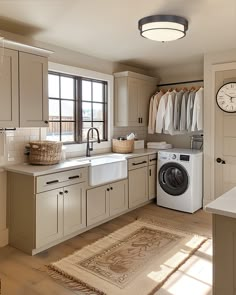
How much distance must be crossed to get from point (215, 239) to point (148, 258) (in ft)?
4.47

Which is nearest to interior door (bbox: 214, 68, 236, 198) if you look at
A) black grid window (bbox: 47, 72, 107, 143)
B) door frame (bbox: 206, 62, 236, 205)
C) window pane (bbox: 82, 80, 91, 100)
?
door frame (bbox: 206, 62, 236, 205)

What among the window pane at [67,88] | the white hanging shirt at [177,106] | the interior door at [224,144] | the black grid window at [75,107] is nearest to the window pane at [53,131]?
the black grid window at [75,107]

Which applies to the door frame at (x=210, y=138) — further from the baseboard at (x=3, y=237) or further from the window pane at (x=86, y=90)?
the baseboard at (x=3, y=237)

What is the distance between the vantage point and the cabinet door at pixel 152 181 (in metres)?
4.62

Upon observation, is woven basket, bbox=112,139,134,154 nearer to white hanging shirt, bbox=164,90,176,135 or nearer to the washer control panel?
the washer control panel

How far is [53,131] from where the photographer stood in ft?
12.6

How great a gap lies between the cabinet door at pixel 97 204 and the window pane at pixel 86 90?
148 centimetres

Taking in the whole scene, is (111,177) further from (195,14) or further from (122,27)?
(195,14)

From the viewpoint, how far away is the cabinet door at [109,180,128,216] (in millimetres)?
3834

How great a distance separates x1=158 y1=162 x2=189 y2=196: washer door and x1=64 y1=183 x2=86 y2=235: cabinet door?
1.65 m

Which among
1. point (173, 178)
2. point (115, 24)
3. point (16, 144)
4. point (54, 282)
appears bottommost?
point (54, 282)

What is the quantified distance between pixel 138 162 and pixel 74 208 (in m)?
1.44

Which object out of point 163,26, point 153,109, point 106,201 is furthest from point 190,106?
point 106,201

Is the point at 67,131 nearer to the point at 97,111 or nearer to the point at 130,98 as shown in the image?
the point at 97,111
